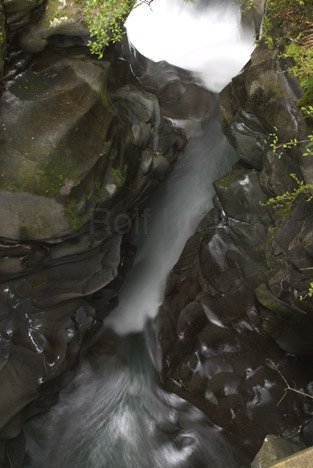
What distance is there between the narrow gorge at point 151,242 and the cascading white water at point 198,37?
68 millimetres

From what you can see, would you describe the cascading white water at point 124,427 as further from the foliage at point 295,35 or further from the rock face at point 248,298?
the foliage at point 295,35

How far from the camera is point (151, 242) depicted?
9.11m

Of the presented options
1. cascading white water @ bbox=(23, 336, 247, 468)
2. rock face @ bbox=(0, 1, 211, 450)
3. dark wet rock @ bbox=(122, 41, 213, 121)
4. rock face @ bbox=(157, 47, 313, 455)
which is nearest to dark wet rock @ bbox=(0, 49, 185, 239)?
rock face @ bbox=(0, 1, 211, 450)

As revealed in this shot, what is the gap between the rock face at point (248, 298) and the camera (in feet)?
19.6

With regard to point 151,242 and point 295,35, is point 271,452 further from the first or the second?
point 151,242

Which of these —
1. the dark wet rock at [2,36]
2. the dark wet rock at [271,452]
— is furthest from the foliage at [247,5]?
the dark wet rock at [271,452]

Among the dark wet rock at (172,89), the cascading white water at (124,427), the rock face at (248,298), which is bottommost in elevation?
the cascading white water at (124,427)

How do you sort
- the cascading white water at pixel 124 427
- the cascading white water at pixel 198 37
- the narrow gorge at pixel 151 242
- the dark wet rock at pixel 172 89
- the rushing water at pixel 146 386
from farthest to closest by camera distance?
the cascading white water at pixel 198 37 < the dark wet rock at pixel 172 89 < the rushing water at pixel 146 386 < the cascading white water at pixel 124 427 < the narrow gorge at pixel 151 242

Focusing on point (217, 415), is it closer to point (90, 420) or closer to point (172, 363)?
point (172, 363)

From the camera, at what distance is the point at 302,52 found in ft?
16.8

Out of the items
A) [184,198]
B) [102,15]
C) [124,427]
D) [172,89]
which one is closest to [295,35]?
[102,15]

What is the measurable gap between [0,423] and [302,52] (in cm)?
662

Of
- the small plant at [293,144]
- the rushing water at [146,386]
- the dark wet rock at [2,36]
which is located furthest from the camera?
the rushing water at [146,386]

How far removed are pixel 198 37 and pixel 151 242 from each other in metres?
4.95
